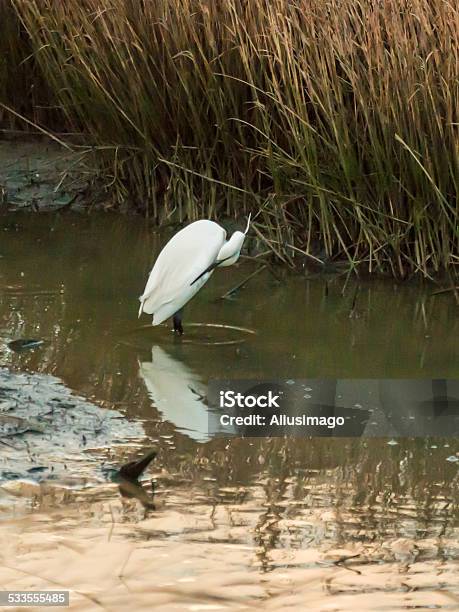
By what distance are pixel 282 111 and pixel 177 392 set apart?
5.71 ft

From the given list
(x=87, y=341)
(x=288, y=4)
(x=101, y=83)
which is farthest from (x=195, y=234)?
(x=101, y=83)

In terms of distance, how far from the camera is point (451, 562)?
287 cm

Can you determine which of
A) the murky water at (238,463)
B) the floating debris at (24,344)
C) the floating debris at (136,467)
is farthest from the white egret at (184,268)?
the floating debris at (136,467)

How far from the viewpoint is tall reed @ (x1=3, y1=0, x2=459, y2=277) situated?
A: 16.8ft

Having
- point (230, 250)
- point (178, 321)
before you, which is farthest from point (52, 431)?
point (230, 250)

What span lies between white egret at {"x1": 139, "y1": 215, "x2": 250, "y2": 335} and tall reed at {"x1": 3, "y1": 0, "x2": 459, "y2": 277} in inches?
24.8

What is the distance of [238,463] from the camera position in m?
3.45

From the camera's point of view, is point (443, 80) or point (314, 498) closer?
point (314, 498)

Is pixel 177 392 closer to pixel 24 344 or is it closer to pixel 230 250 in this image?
pixel 24 344

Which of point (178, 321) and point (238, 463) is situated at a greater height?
point (178, 321)

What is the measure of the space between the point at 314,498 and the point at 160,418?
0.71 m

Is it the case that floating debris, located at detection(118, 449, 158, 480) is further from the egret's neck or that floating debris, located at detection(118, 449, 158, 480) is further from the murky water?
the egret's neck

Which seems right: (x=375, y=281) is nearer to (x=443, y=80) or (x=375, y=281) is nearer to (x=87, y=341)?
(x=443, y=80)

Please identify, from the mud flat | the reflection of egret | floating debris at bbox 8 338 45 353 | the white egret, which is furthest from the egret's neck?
the mud flat
